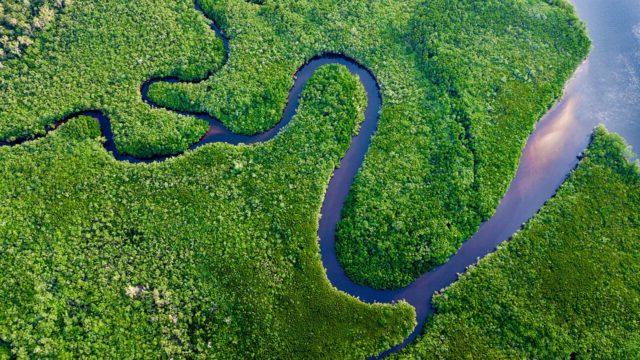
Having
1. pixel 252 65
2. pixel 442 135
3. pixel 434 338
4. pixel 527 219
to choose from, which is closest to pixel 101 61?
pixel 252 65

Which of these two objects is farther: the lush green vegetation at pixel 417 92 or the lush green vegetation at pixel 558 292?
the lush green vegetation at pixel 417 92

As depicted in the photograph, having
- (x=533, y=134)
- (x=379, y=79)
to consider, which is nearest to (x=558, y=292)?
(x=533, y=134)

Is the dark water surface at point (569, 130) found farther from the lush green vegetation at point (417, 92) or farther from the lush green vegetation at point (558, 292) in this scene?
the lush green vegetation at point (558, 292)

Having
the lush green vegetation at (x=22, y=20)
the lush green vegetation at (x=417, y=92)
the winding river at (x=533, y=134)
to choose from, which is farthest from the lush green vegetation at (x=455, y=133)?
the lush green vegetation at (x=22, y=20)

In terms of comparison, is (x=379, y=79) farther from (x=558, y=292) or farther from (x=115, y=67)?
(x=115, y=67)

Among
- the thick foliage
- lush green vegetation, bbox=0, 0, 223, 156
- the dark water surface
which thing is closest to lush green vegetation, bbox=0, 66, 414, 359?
lush green vegetation, bbox=0, 0, 223, 156

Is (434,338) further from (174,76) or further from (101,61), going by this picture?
(101,61)

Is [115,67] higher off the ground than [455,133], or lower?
lower
